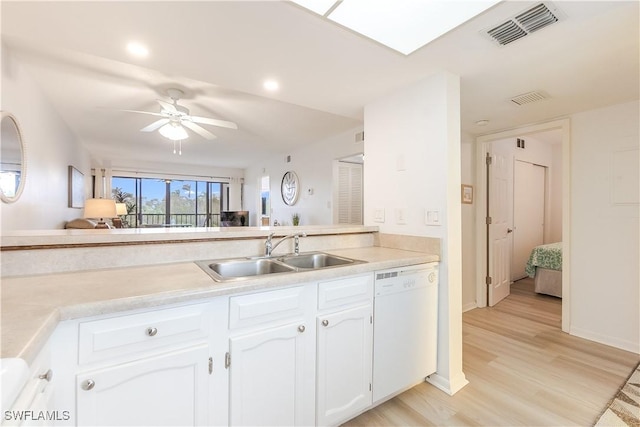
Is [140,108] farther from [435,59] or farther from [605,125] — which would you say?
[605,125]

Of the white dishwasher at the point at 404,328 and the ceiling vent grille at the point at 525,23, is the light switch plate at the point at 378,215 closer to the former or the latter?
the white dishwasher at the point at 404,328

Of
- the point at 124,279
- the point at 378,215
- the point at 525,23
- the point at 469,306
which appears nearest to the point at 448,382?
the point at 378,215

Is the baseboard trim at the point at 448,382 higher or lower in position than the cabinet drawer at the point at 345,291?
lower

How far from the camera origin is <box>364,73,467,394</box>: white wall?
6.54 feet

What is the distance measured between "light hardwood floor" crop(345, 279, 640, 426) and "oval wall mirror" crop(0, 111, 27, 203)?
2973mm

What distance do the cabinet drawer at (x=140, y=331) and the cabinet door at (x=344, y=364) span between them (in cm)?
61

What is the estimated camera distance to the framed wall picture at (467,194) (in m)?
3.46

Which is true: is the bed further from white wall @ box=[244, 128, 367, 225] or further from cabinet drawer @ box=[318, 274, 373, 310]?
cabinet drawer @ box=[318, 274, 373, 310]

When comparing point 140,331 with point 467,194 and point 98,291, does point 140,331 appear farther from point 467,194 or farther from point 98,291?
point 467,194

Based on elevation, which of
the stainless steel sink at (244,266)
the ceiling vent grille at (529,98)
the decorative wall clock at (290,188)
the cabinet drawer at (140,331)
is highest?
the ceiling vent grille at (529,98)

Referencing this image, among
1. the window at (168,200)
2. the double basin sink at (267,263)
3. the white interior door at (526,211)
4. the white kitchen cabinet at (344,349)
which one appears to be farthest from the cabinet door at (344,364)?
the window at (168,200)

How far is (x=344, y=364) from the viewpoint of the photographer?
5.18 ft

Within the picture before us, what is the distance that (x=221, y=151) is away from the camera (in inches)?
237

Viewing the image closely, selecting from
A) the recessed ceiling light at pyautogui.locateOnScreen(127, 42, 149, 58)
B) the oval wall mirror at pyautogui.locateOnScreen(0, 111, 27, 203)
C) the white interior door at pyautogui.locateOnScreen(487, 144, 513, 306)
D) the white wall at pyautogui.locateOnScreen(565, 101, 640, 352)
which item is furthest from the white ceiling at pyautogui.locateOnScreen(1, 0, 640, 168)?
the white interior door at pyautogui.locateOnScreen(487, 144, 513, 306)
